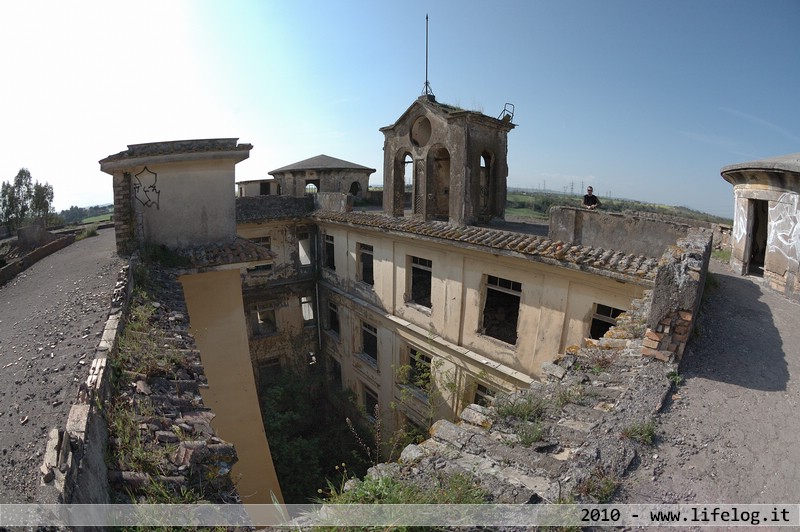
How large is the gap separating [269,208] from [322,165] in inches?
294

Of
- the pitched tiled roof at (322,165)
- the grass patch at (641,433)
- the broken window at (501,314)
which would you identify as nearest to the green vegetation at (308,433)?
the broken window at (501,314)

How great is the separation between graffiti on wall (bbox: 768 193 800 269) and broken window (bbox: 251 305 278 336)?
16.3 m

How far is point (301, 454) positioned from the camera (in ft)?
40.6

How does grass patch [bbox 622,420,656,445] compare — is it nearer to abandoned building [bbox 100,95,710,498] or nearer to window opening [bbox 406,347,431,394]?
abandoned building [bbox 100,95,710,498]

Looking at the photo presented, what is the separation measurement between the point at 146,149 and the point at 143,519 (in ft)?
24.9

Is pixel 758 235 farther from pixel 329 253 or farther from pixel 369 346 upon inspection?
pixel 329 253

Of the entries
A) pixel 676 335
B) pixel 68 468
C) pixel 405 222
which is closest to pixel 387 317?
pixel 405 222

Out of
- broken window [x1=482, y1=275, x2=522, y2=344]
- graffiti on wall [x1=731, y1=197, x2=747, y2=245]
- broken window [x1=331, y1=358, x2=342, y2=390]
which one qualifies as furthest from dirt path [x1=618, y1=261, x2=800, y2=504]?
broken window [x1=331, y1=358, x2=342, y2=390]

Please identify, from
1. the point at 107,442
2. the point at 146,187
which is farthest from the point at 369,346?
the point at 107,442

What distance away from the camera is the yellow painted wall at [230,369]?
8023mm

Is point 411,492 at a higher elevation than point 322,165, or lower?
lower

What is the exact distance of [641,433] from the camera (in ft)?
11.3

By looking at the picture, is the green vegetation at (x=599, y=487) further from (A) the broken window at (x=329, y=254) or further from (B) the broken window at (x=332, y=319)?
(B) the broken window at (x=332, y=319)

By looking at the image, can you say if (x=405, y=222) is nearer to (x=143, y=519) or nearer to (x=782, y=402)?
(x=782, y=402)
